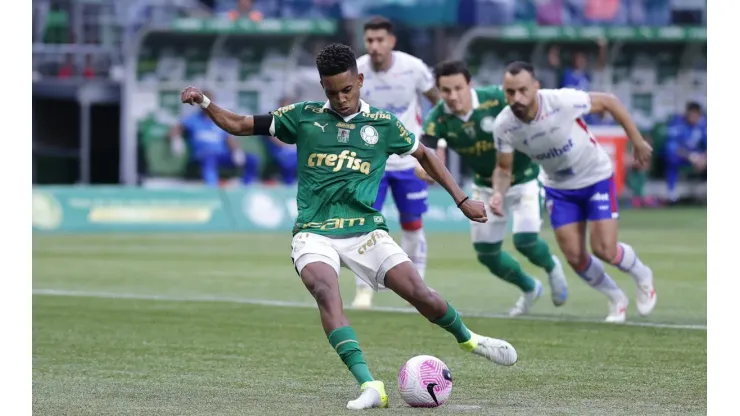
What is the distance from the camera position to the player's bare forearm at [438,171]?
807 centimetres

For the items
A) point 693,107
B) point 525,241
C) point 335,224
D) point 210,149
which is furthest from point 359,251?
point 693,107

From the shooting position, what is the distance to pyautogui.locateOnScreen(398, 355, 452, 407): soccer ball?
294 inches

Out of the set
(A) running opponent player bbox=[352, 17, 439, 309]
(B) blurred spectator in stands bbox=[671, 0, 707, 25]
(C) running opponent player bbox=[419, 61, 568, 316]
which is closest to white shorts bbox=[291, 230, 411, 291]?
(C) running opponent player bbox=[419, 61, 568, 316]

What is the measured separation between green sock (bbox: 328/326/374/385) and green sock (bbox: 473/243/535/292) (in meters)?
5.43

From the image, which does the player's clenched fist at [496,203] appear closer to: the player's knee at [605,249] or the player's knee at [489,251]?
the player's knee at [605,249]

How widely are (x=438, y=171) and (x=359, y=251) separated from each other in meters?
0.65

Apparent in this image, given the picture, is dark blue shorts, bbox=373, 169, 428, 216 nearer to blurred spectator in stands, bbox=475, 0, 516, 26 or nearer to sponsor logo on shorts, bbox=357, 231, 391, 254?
sponsor logo on shorts, bbox=357, 231, 391, 254

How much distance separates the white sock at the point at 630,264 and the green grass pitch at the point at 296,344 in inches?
15.4

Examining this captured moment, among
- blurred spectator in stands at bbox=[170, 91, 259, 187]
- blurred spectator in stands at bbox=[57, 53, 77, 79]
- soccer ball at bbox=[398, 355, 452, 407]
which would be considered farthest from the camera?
blurred spectator in stands at bbox=[170, 91, 259, 187]

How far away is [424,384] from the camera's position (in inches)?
293

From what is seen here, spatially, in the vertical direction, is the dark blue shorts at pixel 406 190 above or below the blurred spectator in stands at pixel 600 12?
below

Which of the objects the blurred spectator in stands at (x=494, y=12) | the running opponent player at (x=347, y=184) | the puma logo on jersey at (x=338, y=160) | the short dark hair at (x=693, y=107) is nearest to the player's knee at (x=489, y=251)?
the running opponent player at (x=347, y=184)

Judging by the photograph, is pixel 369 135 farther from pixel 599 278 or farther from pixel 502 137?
pixel 599 278
